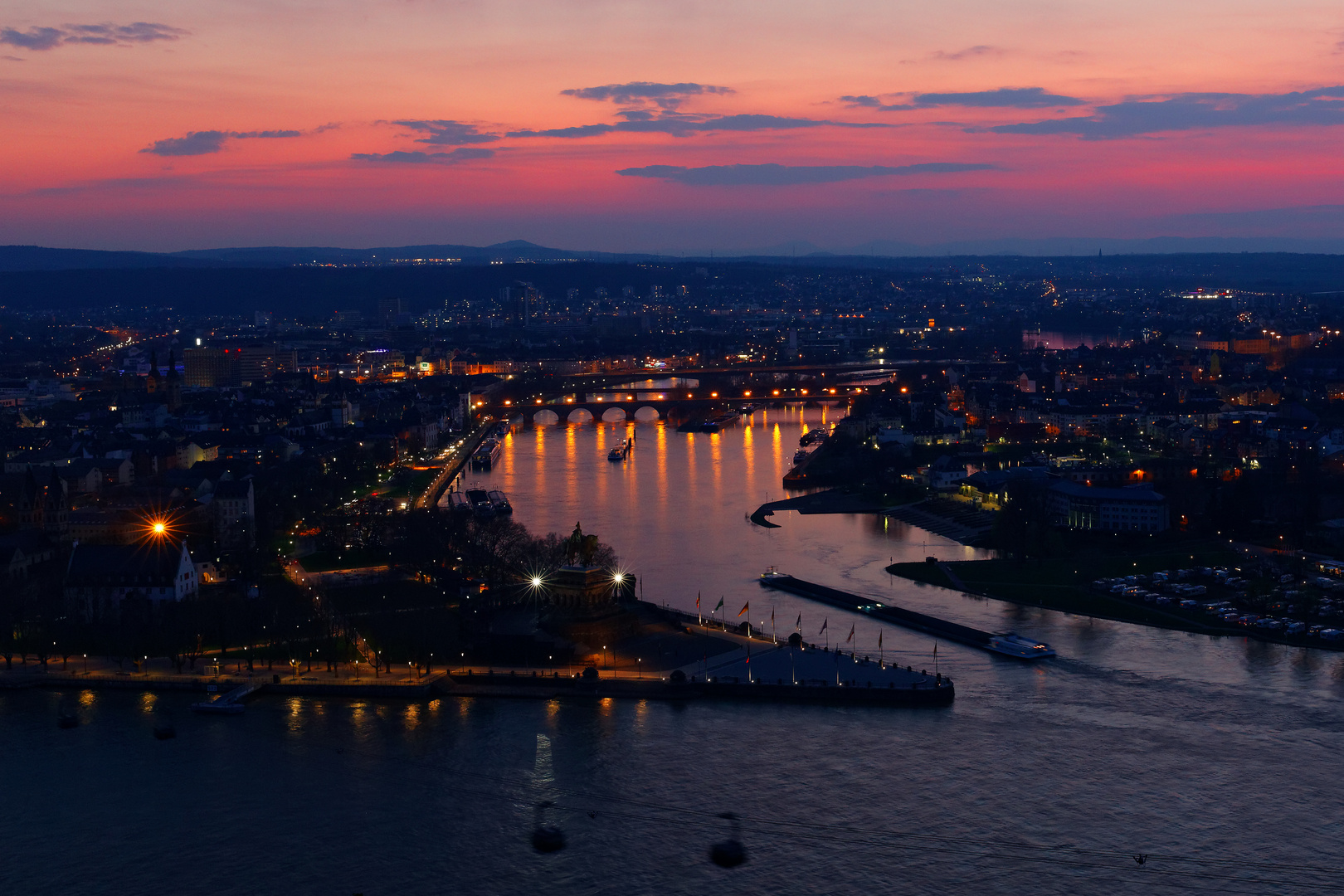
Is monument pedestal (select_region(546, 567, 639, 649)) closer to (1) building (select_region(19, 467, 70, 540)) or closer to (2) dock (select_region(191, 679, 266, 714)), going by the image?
(2) dock (select_region(191, 679, 266, 714))

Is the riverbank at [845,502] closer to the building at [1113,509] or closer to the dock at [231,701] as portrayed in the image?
the building at [1113,509]

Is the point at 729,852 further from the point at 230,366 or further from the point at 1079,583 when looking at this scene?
the point at 230,366

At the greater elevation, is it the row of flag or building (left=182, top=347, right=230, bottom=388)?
the row of flag

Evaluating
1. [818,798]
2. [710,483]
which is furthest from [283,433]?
[818,798]

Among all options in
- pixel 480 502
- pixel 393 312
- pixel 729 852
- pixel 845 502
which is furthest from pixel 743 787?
pixel 393 312

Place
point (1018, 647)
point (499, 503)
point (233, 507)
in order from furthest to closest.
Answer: point (499, 503) < point (233, 507) < point (1018, 647)

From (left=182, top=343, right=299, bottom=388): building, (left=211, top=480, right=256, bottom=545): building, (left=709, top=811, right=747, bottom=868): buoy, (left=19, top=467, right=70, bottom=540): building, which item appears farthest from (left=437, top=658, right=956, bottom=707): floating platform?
(left=182, top=343, right=299, bottom=388): building

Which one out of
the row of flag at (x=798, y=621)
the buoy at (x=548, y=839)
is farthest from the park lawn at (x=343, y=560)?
the buoy at (x=548, y=839)
